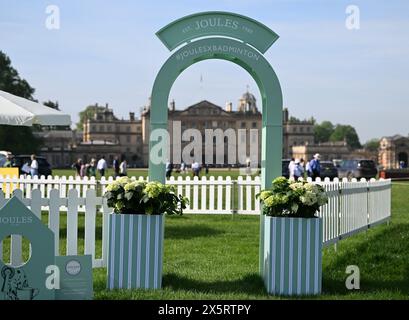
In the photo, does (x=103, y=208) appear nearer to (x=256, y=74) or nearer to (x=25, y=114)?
(x=256, y=74)

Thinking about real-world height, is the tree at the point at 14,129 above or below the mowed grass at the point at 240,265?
above

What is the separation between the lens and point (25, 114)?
10.1m

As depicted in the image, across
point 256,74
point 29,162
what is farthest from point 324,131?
point 256,74

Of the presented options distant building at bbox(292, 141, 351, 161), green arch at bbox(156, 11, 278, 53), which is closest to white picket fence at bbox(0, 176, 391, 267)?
green arch at bbox(156, 11, 278, 53)

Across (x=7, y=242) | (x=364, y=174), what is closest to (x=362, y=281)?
(x=7, y=242)

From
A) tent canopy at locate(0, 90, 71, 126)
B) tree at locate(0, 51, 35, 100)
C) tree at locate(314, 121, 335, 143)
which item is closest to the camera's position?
tent canopy at locate(0, 90, 71, 126)

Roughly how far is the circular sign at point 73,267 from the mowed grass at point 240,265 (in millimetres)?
383

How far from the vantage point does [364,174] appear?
4062 centimetres

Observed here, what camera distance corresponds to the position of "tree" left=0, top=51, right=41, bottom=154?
6288 centimetres

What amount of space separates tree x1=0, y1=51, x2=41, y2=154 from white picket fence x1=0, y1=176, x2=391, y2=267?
48417mm

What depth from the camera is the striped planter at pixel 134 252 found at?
22.1 ft

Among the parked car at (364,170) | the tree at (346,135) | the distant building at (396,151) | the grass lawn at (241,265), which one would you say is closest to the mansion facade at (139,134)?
the distant building at (396,151)

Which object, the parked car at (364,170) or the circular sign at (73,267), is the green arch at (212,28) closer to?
the circular sign at (73,267)

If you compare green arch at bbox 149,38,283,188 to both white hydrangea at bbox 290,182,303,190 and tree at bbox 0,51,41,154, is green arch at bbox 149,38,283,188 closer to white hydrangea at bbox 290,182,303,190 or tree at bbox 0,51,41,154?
white hydrangea at bbox 290,182,303,190
